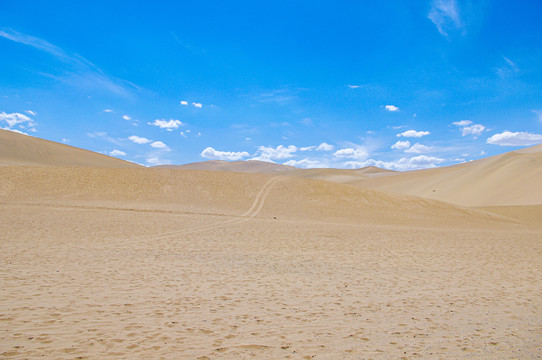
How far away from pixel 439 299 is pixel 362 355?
154 inches

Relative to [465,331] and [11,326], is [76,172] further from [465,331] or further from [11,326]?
[465,331]

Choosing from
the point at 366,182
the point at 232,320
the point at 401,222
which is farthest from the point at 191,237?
the point at 366,182

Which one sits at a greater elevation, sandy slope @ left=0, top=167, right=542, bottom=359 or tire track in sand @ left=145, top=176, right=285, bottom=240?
tire track in sand @ left=145, top=176, right=285, bottom=240

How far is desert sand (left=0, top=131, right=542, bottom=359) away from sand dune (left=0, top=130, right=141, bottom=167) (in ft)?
178

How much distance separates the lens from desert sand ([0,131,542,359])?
5043 millimetres

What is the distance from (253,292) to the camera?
7.97 m

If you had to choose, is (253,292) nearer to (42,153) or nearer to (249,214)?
(249,214)

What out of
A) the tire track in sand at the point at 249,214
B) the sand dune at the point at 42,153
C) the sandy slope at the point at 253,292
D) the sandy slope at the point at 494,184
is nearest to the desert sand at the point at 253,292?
the sandy slope at the point at 253,292

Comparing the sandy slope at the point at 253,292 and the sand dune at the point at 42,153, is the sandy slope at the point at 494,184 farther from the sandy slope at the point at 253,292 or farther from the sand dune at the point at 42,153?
the sand dune at the point at 42,153

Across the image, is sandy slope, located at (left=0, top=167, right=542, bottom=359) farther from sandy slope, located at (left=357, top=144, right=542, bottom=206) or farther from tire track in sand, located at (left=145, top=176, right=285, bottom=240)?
sandy slope, located at (left=357, top=144, right=542, bottom=206)

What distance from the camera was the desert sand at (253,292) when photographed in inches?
199

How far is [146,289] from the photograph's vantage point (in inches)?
305

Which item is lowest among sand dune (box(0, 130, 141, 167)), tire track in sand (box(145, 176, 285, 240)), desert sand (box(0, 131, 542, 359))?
desert sand (box(0, 131, 542, 359))

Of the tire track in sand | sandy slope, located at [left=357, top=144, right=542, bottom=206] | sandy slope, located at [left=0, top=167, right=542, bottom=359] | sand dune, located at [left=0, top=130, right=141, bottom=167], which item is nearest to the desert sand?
sandy slope, located at [left=0, top=167, right=542, bottom=359]
